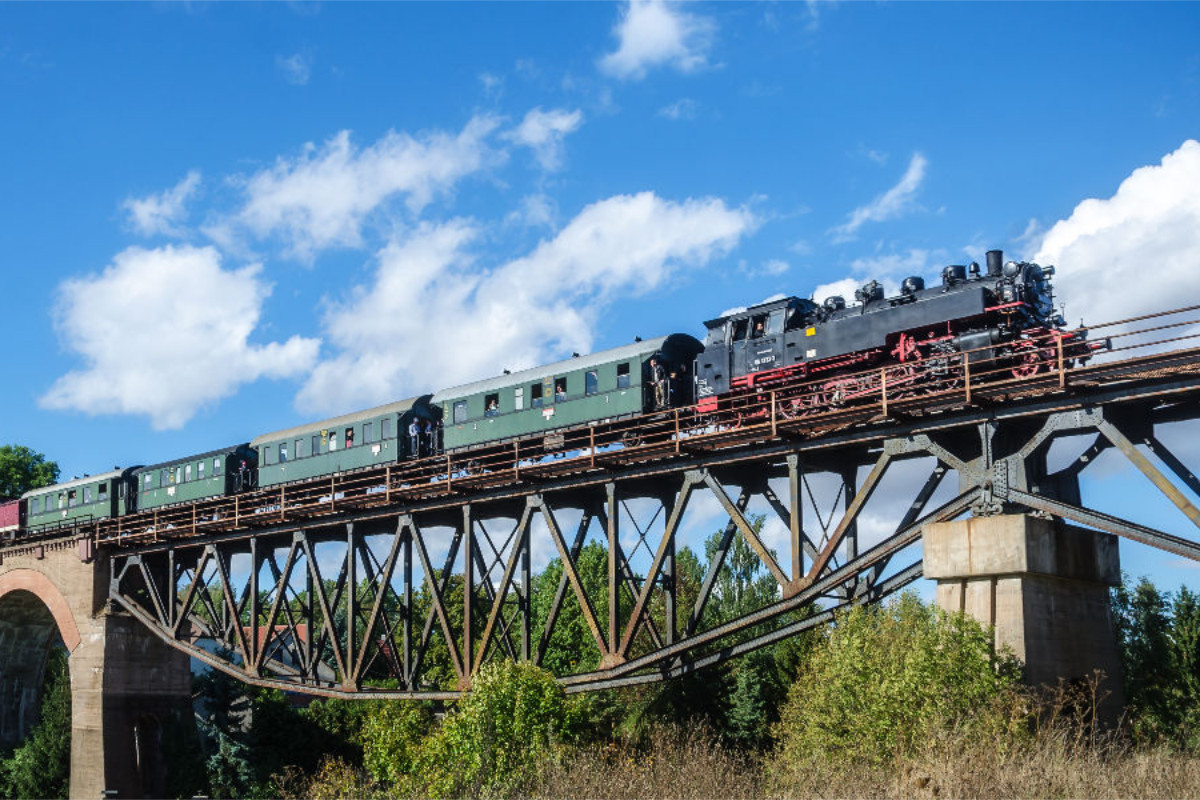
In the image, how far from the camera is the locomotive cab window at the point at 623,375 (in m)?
31.2

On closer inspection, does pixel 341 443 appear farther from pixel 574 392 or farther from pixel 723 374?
pixel 723 374

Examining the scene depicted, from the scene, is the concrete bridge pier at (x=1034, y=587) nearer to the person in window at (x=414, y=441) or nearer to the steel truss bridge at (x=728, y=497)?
the steel truss bridge at (x=728, y=497)

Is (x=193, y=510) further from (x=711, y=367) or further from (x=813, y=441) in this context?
(x=813, y=441)

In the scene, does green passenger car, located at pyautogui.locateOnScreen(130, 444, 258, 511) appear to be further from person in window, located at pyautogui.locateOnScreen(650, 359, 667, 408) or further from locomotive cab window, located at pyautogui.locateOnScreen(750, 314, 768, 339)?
locomotive cab window, located at pyautogui.locateOnScreen(750, 314, 768, 339)

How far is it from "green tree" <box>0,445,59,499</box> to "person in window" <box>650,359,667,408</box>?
219ft

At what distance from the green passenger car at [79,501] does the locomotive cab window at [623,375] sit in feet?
89.0

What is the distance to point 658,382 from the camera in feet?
101

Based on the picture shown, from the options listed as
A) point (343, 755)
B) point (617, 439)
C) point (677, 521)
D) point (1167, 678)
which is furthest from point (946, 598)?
point (343, 755)

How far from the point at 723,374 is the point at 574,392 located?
15.6ft

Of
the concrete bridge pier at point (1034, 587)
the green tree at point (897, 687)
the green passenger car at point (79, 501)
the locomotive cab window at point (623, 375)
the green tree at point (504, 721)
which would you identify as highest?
the locomotive cab window at point (623, 375)

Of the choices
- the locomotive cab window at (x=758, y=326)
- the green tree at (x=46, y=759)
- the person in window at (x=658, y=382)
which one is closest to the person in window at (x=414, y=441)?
the person in window at (x=658, y=382)

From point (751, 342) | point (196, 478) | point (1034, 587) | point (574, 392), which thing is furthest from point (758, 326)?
point (196, 478)

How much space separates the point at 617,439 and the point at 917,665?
14.1m

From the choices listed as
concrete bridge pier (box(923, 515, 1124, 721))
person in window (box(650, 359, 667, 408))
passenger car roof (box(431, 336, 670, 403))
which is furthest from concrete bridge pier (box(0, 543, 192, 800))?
concrete bridge pier (box(923, 515, 1124, 721))
